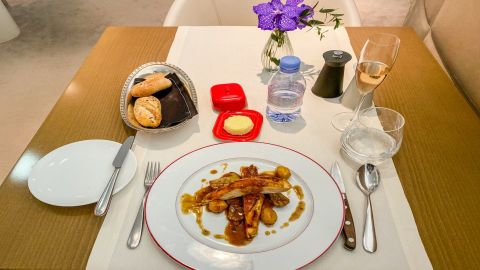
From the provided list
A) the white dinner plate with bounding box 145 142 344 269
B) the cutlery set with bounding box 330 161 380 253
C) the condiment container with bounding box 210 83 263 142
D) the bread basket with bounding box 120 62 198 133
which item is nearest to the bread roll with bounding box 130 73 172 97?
the bread basket with bounding box 120 62 198 133

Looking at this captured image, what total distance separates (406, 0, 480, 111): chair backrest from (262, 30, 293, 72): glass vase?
2.11ft

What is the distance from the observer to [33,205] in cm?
64

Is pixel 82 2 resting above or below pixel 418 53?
below

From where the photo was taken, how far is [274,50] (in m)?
0.98

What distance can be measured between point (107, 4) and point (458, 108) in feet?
10.4

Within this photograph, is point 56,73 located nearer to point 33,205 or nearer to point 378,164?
point 33,205

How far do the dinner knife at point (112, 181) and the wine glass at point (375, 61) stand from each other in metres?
0.49

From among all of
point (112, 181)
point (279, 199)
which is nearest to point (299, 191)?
→ point (279, 199)

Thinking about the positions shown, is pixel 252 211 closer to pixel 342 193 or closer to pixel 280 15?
pixel 342 193

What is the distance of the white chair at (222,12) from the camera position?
4.34 feet

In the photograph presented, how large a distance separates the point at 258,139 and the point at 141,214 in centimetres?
31

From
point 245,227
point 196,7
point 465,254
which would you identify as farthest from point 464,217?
point 196,7

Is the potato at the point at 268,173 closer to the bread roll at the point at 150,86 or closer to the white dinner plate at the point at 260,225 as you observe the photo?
the white dinner plate at the point at 260,225

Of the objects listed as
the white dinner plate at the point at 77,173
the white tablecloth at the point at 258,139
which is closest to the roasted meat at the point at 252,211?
the white tablecloth at the point at 258,139
